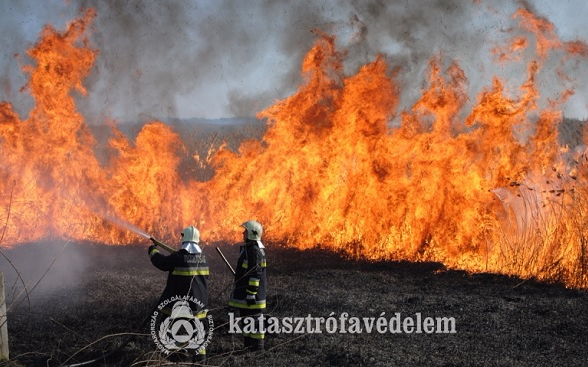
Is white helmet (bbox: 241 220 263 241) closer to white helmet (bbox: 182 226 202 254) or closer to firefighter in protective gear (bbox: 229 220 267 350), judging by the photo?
firefighter in protective gear (bbox: 229 220 267 350)

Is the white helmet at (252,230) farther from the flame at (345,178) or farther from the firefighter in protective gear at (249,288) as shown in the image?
the flame at (345,178)

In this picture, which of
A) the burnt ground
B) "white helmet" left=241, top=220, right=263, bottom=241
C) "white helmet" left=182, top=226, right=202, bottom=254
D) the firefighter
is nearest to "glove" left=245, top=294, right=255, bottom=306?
the burnt ground

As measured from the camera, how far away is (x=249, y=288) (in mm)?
6879

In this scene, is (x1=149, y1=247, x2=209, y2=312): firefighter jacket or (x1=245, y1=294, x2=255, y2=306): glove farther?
(x1=245, y1=294, x2=255, y2=306): glove

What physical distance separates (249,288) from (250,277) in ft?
0.48

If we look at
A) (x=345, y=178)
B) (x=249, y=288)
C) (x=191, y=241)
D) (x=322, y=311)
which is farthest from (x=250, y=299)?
(x=345, y=178)

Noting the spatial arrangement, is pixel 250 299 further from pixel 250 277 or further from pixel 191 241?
pixel 191 241

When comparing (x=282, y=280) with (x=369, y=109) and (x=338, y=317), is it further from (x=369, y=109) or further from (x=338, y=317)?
(x=369, y=109)

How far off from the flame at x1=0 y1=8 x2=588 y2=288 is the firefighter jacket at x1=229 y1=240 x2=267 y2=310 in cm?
642

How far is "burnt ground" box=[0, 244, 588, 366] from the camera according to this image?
675cm

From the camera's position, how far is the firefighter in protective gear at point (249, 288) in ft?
22.8

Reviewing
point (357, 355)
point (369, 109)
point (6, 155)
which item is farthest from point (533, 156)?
point (6, 155)

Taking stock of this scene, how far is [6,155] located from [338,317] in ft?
36.0

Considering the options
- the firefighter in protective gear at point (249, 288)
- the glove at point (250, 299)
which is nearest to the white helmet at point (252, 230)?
the firefighter in protective gear at point (249, 288)
